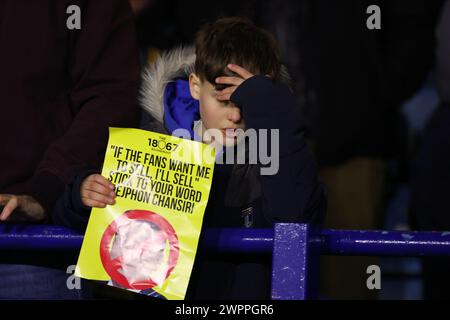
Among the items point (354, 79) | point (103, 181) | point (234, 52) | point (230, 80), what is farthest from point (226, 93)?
point (354, 79)

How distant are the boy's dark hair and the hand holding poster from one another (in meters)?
0.42

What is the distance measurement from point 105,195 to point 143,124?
2.16ft

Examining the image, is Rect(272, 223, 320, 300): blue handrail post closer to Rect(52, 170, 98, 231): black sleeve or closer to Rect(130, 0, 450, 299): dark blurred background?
Rect(52, 170, 98, 231): black sleeve

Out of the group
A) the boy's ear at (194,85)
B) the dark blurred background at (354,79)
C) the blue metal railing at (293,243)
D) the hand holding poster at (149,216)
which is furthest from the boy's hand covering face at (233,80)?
the dark blurred background at (354,79)

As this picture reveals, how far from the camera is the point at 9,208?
2732 mm

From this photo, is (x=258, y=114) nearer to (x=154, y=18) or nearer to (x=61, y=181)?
(x=61, y=181)

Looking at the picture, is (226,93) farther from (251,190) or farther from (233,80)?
(251,190)


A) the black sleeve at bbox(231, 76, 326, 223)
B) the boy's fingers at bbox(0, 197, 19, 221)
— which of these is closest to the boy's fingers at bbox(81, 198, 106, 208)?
the boy's fingers at bbox(0, 197, 19, 221)

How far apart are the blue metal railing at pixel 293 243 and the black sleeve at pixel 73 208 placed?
0.08m

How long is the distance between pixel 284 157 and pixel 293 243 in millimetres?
336

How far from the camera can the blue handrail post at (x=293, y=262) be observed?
2.42 m

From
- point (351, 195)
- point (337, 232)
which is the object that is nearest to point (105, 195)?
→ point (337, 232)

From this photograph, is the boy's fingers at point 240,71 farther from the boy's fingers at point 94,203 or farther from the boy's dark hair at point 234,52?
the boy's fingers at point 94,203

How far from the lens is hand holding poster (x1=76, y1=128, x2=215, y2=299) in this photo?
2584mm
